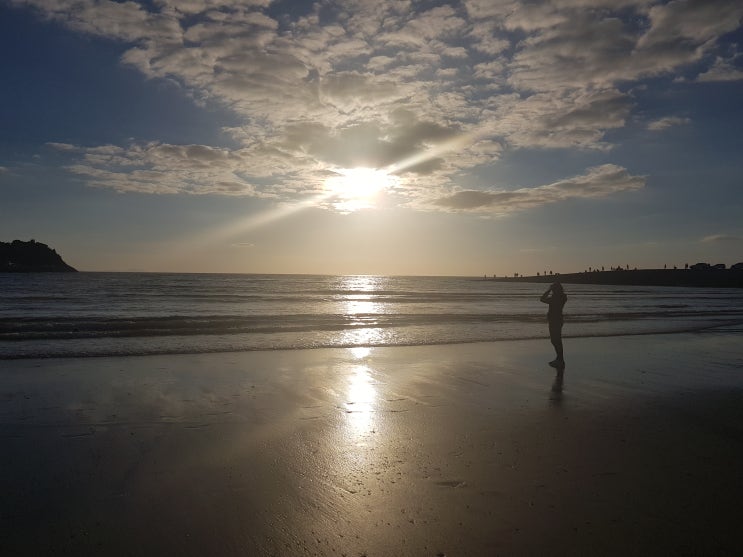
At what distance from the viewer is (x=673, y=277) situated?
111 metres

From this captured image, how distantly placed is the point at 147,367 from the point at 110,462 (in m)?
7.09

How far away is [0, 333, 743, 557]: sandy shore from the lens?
163 inches

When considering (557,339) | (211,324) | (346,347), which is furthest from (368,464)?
(211,324)

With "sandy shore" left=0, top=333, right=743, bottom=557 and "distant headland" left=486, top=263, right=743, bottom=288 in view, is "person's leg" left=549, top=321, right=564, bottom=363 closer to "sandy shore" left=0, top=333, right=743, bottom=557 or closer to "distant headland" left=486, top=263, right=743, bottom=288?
"sandy shore" left=0, top=333, right=743, bottom=557

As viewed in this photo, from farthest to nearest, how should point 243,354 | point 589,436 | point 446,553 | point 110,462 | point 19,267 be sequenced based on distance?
point 19,267 < point 243,354 < point 589,436 < point 110,462 < point 446,553

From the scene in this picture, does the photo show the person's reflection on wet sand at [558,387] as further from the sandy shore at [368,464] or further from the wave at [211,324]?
the wave at [211,324]

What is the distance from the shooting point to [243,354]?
15.0 meters

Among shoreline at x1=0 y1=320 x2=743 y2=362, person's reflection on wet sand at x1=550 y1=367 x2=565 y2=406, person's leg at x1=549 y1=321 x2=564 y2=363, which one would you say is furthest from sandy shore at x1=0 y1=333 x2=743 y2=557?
shoreline at x1=0 y1=320 x2=743 y2=362

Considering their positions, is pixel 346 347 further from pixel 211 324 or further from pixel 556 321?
pixel 211 324

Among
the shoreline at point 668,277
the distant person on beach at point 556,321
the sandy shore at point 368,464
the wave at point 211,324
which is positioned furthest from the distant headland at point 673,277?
the sandy shore at point 368,464

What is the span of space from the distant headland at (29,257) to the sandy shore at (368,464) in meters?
184

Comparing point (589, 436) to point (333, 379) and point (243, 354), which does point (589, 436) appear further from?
point (243, 354)

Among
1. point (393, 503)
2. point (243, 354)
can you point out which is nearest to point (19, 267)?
point (243, 354)

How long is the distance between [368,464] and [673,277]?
4993 inches
